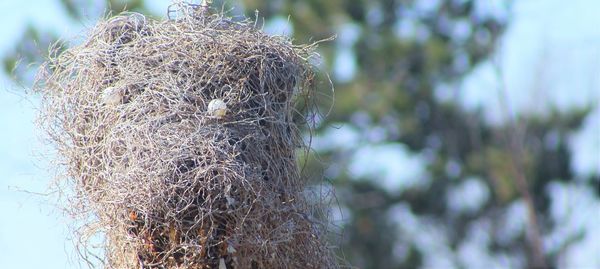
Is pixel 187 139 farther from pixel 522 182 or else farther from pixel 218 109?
pixel 522 182

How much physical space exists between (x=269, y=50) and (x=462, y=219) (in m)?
13.4

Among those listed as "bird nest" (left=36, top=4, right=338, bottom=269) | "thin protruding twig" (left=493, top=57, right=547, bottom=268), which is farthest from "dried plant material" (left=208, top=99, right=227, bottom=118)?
"thin protruding twig" (left=493, top=57, right=547, bottom=268)

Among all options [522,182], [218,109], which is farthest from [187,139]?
[522,182]

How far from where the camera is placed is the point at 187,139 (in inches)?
172

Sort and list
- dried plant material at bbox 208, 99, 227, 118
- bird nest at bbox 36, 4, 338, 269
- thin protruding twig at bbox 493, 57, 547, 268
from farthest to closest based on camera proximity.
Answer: thin protruding twig at bbox 493, 57, 547, 268 < dried plant material at bbox 208, 99, 227, 118 < bird nest at bbox 36, 4, 338, 269

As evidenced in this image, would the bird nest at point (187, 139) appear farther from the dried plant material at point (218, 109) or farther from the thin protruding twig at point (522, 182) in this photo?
the thin protruding twig at point (522, 182)

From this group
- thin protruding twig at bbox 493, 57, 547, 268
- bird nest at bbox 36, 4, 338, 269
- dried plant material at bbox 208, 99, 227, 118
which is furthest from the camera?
thin protruding twig at bbox 493, 57, 547, 268

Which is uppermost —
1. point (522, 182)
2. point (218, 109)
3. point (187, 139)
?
point (522, 182)

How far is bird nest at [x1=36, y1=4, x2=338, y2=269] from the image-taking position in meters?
4.30

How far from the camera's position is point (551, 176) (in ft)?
58.9

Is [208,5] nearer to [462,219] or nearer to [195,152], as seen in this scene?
[195,152]

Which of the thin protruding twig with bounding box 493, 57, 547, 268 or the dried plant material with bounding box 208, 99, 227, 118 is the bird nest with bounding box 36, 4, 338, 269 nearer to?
the dried plant material with bounding box 208, 99, 227, 118

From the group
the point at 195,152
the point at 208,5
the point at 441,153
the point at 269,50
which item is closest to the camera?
the point at 195,152

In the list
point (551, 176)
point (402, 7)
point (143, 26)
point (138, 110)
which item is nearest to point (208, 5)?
point (143, 26)
